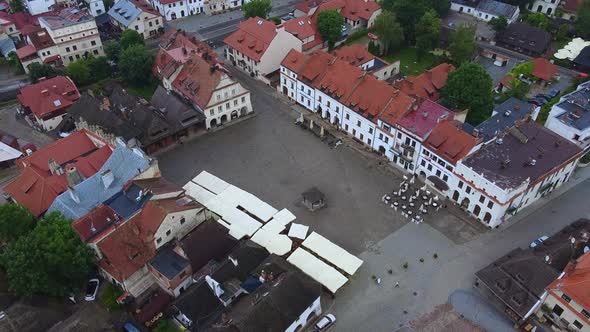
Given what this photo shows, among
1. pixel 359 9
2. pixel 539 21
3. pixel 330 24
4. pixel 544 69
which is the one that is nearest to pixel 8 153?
pixel 330 24

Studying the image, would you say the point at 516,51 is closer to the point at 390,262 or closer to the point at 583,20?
the point at 583,20

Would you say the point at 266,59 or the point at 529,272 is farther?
the point at 266,59

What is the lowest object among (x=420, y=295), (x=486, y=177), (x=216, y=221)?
(x=420, y=295)

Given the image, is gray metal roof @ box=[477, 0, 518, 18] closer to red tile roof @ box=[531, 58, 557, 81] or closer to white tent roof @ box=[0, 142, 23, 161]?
red tile roof @ box=[531, 58, 557, 81]

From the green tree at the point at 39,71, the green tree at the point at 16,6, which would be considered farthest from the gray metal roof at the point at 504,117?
the green tree at the point at 16,6

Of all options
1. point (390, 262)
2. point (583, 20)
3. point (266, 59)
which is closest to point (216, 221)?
point (390, 262)

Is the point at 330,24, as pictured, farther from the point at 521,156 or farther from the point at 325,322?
the point at 325,322
